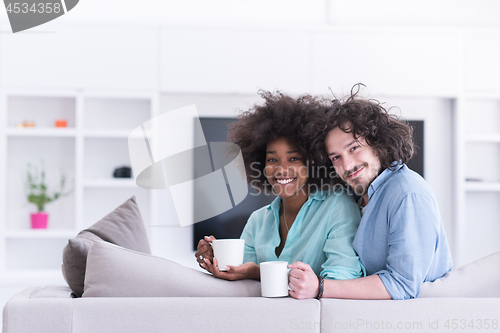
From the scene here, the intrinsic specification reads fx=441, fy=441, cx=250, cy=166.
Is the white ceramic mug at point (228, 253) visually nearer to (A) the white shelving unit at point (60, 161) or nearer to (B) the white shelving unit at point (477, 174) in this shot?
(A) the white shelving unit at point (60, 161)

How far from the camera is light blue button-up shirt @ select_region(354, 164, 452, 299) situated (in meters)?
1.02

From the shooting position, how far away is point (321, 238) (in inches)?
51.3

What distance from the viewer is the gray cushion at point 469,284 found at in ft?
3.43

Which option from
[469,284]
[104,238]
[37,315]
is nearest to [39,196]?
[104,238]

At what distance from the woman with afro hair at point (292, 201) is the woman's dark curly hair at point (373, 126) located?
9 centimetres

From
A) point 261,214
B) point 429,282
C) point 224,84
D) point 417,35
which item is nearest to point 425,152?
point 417,35

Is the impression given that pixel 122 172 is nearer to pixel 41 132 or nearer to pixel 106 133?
pixel 106 133

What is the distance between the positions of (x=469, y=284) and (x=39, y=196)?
3.14 metres

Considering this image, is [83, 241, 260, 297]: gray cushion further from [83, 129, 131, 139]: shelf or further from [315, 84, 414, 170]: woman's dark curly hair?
[83, 129, 131, 139]: shelf

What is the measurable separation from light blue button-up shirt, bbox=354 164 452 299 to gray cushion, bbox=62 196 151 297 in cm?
74

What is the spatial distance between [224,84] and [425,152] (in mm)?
1714

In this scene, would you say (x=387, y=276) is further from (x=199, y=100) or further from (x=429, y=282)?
(x=199, y=100)

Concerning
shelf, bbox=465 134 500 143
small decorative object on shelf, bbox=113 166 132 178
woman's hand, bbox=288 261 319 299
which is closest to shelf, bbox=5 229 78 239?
small decorative object on shelf, bbox=113 166 132 178

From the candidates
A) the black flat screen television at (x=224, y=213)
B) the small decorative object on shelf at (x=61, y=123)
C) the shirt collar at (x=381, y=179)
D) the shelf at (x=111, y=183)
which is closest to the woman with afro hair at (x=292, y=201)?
the shirt collar at (x=381, y=179)
